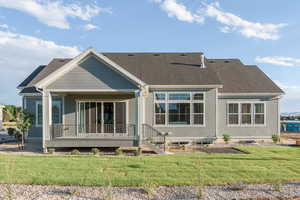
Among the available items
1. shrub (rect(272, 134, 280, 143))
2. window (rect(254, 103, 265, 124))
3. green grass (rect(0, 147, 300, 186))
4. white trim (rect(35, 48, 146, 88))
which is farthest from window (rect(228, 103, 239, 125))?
white trim (rect(35, 48, 146, 88))

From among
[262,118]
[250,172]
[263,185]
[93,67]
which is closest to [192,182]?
[263,185]

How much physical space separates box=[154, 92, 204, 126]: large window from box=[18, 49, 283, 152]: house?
0.22 ft

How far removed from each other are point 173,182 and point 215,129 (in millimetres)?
9037

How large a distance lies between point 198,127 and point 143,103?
13.4 feet

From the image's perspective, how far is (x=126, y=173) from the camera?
23.8 ft

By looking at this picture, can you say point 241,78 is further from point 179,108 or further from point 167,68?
point 179,108

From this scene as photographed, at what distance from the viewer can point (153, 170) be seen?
764cm

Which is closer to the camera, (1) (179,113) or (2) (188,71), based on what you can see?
(1) (179,113)

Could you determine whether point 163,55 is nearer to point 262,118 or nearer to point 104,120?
point 104,120

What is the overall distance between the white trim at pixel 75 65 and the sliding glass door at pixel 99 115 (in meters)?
2.97

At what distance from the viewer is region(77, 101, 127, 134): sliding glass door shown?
1425cm

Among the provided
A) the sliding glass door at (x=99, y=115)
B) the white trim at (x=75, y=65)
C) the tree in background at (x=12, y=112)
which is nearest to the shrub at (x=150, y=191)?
the tree in background at (x=12, y=112)

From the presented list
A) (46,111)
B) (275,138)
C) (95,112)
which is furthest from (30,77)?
(275,138)

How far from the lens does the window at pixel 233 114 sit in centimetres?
1530
